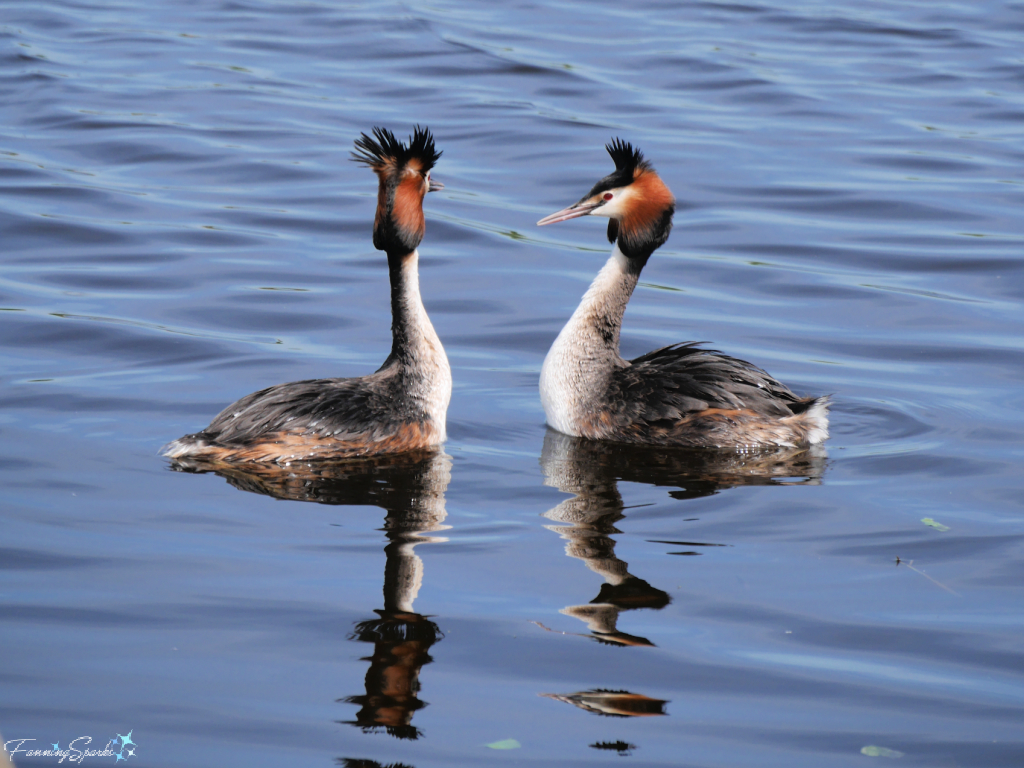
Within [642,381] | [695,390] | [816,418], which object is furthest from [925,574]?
[642,381]

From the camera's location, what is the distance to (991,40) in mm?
22844

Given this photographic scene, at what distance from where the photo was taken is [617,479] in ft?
23.5

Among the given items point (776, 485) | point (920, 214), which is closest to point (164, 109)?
point (920, 214)

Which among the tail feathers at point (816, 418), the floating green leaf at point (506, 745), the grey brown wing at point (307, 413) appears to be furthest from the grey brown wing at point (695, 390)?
the floating green leaf at point (506, 745)

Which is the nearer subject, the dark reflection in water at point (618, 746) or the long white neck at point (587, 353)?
the dark reflection in water at point (618, 746)

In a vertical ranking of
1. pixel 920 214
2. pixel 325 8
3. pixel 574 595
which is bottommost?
pixel 574 595

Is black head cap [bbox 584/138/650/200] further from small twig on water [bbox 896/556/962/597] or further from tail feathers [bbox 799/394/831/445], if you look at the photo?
small twig on water [bbox 896/556/962/597]

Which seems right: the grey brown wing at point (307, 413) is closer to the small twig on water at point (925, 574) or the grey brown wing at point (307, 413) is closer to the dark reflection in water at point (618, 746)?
the small twig on water at point (925, 574)

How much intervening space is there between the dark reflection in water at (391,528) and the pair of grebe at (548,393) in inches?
5.1

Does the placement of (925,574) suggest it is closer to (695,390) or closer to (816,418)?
(816,418)

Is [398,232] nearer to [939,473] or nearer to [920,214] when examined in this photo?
[939,473]

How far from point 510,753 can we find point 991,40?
2147 centimetres

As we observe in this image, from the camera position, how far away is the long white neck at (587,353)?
7957mm

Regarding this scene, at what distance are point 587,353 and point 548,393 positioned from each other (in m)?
0.35
